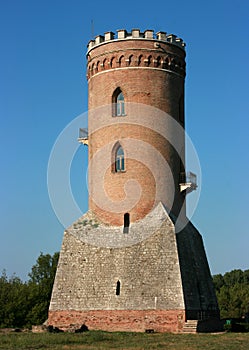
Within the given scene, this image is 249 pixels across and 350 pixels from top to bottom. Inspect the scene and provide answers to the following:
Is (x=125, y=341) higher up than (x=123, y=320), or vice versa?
(x=123, y=320)

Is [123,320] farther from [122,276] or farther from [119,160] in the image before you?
[119,160]

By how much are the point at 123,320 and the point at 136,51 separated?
1279 centimetres

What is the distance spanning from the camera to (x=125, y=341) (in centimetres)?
2156

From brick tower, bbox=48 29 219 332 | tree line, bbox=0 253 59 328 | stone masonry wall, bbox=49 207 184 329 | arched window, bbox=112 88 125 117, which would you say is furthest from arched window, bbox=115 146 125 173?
tree line, bbox=0 253 59 328

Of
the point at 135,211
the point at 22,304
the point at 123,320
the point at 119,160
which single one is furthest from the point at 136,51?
the point at 22,304

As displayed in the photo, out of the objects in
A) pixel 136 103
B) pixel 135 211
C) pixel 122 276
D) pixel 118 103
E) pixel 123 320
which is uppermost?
pixel 118 103

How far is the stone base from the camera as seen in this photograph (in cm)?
2436

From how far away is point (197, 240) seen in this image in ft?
95.3

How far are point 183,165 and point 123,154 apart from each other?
136 inches

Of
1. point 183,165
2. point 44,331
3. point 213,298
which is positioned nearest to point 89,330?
point 44,331

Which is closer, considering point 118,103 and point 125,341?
point 125,341

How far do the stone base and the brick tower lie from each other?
0.14 feet

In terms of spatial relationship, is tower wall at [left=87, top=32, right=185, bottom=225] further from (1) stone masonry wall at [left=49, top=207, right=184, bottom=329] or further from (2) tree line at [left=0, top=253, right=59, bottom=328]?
(2) tree line at [left=0, top=253, right=59, bottom=328]

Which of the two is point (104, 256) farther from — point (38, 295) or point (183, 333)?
point (38, 295)
